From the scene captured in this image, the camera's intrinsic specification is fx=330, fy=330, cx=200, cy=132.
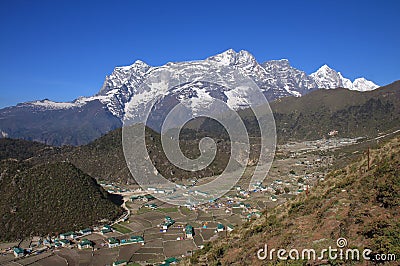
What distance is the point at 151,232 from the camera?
129 ft

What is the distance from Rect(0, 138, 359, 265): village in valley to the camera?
104 ft

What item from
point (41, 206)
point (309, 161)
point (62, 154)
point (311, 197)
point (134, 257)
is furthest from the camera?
point (62, 154)

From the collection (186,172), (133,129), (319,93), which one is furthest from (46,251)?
(319,93)

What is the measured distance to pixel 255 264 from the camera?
11750 millimetres

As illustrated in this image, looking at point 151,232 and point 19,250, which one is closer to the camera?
point 19,250

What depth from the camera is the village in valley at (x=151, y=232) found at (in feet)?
104

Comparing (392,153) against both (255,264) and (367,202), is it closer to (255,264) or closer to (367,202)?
(367,202)

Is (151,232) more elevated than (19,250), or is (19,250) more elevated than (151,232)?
(19,250)

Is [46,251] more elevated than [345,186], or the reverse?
[345,186]

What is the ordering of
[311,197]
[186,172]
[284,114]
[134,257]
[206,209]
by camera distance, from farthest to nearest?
[284,114] → [186,172] → [206,209] → [134,257] → [311,197]

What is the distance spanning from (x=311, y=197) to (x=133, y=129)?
74063 millimetres

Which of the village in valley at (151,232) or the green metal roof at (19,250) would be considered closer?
the village in valley at (151,232)

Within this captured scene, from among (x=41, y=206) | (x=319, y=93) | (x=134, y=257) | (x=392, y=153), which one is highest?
(x=319, y=93)

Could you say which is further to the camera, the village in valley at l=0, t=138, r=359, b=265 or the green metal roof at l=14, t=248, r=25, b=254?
the green metal roof at l=14, t=248, r=25, b=254
